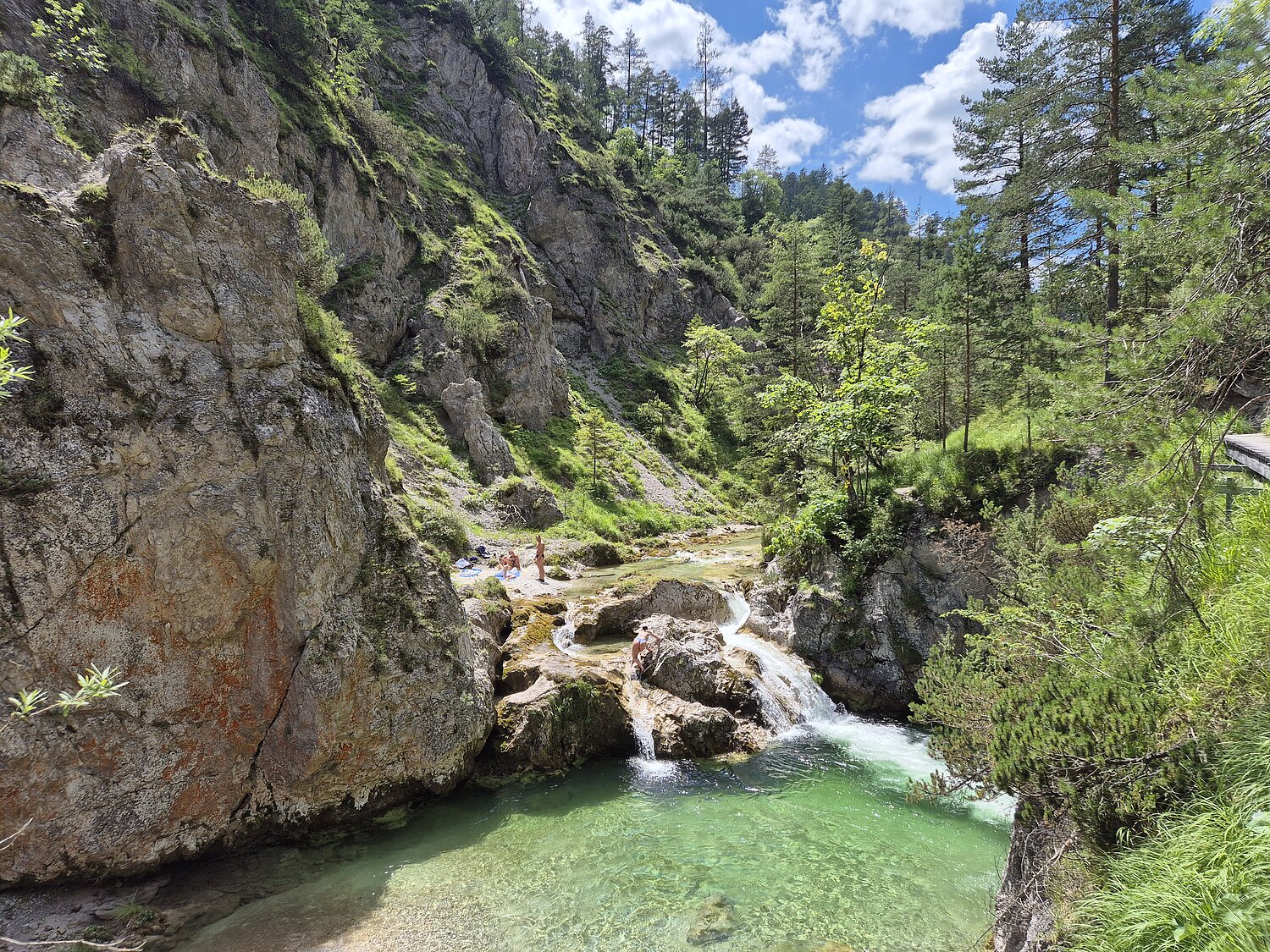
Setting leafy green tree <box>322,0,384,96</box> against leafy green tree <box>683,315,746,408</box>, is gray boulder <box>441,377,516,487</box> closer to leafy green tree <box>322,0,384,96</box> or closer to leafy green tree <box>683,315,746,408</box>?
leafy green tree <box>322,0,384,96</box>

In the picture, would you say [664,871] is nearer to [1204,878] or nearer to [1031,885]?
[1031,885]

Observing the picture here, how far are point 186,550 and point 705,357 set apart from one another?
47.3 meters

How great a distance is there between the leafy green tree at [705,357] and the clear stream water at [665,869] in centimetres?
4206

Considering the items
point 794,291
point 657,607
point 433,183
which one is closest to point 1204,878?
point 657,607

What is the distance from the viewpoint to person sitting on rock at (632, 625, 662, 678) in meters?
12.5

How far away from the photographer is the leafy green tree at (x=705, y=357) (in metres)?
48.7

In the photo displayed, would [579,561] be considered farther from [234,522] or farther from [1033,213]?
[1033,213]

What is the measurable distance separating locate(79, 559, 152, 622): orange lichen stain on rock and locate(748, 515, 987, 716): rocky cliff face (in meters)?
13.3

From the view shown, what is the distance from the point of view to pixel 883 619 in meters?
13.2

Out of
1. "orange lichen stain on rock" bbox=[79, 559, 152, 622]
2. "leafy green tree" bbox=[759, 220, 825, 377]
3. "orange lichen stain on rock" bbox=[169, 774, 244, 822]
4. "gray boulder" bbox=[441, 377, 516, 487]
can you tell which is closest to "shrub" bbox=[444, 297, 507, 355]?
"gray boulder" bbox=[441, 377, 516, 487]

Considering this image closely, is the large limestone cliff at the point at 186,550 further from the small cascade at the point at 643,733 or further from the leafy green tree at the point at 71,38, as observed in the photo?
the leafy green tree at the point at 71,38

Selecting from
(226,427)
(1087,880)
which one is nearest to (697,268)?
(226,427)

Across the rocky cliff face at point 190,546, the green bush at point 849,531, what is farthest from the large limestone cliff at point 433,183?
the green bush at point 849,531

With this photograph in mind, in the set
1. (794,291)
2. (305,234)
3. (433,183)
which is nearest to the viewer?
(305,234)
